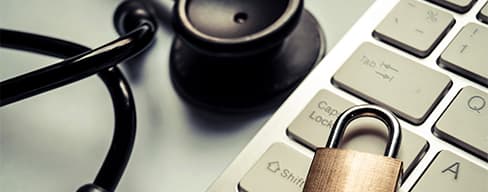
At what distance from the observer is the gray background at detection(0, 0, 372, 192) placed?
0.27 meters

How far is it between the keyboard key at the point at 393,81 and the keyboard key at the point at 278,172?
0.03 metres

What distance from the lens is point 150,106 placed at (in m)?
0.28

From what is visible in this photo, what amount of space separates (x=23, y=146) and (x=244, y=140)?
9 cm

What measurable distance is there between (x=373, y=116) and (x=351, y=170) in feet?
0.07

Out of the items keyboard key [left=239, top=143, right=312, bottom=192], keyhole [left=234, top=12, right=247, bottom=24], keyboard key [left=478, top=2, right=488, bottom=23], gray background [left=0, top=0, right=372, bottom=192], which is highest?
keyboard key [left=478, top=2, right=488, bottom=23]

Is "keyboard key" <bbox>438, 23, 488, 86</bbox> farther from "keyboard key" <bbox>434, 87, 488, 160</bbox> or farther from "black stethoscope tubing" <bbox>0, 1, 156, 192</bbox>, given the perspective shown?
"black stethoscope tubing" <bbox>0, 1, 156, 192</bbox>

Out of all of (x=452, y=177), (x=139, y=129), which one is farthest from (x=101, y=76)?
(x=452, y=177)

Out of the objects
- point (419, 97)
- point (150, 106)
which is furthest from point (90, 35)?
point (419, 97)

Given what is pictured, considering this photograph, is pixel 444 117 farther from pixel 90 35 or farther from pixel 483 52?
pixel 90 35

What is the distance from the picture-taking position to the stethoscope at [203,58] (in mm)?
245

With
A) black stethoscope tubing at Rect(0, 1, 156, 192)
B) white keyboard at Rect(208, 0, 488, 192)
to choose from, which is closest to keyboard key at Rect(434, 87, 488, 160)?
white keyboard at Rect(208, 0, 488, 192)

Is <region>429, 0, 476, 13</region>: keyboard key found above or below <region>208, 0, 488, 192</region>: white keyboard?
above

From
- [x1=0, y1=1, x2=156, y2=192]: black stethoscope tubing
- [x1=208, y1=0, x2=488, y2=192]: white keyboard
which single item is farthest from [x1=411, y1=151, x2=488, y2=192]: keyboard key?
[x1=0, y1=1, x2=156, y2=192]: black stethoscope tubing

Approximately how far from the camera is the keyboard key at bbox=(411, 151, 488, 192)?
0.70 feet
